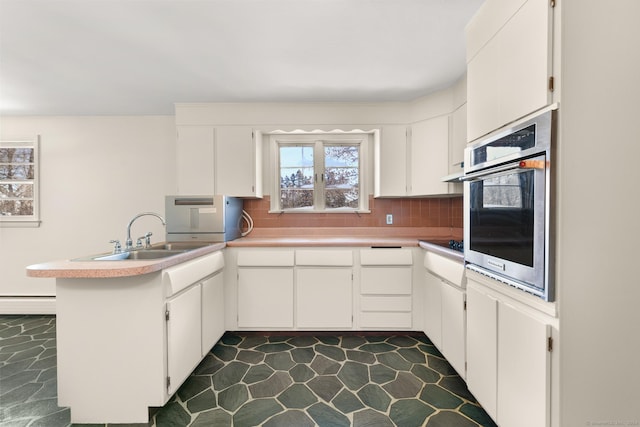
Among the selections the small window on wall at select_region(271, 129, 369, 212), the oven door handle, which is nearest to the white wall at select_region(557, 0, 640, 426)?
the oven door handle

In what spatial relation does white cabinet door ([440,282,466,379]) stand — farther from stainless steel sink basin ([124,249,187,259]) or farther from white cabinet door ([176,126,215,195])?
white cabinet door ([176,126,215,195])

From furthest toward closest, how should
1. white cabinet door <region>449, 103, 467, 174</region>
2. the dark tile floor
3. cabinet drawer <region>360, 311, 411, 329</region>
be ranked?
cabinet drawer <region>360, 311, 411, 329</region>, white cabinet door <region>449, 103, 467, 174</region>, the dark tile floor

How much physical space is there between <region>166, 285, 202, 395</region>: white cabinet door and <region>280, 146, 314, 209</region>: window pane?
1.50 m

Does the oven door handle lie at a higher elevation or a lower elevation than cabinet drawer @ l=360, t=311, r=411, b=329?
higher

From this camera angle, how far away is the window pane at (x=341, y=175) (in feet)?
10.3

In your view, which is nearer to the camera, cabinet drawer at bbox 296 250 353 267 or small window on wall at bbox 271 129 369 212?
cabinet drawer at bbox 296 250 353 267

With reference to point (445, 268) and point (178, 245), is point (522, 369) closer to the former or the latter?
point (445, 268)

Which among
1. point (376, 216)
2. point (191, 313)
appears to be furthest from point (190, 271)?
point (376, 216)

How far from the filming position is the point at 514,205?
1.19 m

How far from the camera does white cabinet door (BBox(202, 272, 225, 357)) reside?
6.74 feet

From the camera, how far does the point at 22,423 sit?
4.97 ft

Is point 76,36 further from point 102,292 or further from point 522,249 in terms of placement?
point 522,249

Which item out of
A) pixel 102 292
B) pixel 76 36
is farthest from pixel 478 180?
pixel 76 36

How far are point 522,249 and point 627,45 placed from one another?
31.5 inches
